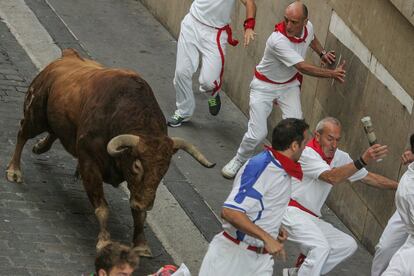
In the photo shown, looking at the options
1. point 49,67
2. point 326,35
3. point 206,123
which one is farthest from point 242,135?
point 49,67

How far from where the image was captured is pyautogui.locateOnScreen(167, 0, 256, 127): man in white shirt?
14961 millimetres

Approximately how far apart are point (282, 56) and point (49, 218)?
9.82ft

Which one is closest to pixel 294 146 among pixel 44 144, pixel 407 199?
pixel 407 199

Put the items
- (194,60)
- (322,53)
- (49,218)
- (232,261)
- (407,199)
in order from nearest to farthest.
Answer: (232,261), (407,199), (49,218), (322,53), (194,60)

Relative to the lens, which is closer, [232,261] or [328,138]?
[232,261]

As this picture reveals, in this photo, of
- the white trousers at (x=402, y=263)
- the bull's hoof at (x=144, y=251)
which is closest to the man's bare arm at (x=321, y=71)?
the bull's hoof at (x=144, y=251)

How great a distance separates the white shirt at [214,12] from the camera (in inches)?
588

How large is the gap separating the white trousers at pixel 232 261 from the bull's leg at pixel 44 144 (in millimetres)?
3842

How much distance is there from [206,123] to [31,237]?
417 centimetres

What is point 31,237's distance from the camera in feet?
39.1

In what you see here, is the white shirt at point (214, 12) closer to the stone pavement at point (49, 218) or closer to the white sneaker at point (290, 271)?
the stone pavement at point (49, 218)

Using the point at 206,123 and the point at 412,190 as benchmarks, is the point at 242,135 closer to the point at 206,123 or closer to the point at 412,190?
the point at 206,123

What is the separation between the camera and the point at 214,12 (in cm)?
1497

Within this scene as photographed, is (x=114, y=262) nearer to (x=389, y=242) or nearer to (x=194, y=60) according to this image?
(x=389, y=242)
